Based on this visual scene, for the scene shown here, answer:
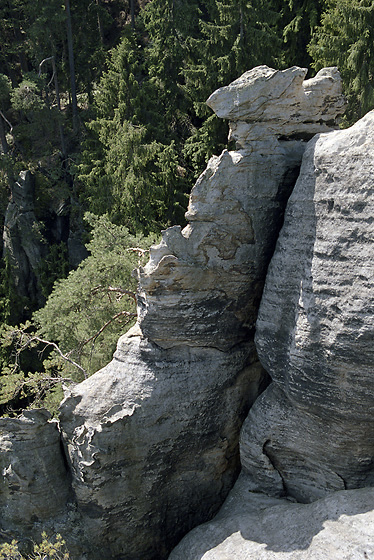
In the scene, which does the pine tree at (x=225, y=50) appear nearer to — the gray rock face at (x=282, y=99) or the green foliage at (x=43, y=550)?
the gray rock face at (x=282, y=99)

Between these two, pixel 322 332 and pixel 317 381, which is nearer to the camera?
pixel 322 332

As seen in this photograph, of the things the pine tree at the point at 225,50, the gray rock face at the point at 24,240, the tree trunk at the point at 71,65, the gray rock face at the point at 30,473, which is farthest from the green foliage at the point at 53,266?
the gray rock face at the point at 30,473

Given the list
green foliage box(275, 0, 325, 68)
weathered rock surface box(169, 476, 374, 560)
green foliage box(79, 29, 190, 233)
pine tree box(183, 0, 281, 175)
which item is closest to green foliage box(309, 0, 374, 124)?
pine tree box(183, 0, 281, 175)

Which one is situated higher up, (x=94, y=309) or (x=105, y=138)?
(x=105, y=138)

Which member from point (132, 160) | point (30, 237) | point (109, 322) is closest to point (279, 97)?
point (109, 322)

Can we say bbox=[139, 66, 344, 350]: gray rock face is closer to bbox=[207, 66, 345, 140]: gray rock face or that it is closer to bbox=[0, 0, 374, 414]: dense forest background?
bbox=[207, 66, 345, 140]: gray rock face

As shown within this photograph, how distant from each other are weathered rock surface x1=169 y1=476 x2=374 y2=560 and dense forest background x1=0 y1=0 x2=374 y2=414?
3871mm

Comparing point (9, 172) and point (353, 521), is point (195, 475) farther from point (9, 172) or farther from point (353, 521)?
point (9, 172)

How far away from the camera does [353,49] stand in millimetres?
15711

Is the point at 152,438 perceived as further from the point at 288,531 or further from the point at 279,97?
the point at 279,97

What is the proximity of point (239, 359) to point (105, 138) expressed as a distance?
45.1 feet

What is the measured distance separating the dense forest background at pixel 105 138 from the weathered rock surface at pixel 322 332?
4.29 m

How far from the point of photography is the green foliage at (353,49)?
1541 centimetres

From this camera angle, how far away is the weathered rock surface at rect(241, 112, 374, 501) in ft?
19.7
